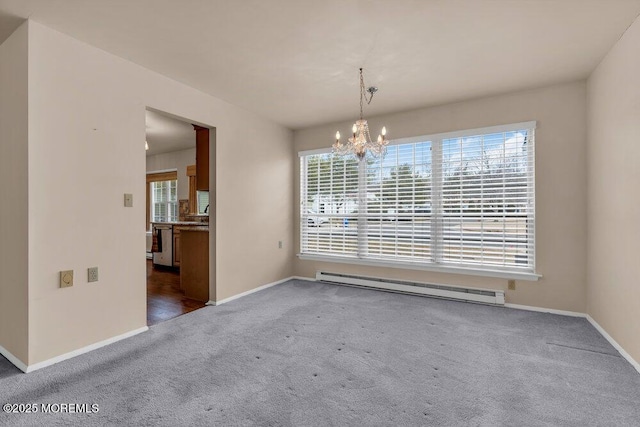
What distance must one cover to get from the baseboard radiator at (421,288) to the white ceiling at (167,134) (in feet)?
10.9

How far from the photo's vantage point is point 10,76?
8.01ft

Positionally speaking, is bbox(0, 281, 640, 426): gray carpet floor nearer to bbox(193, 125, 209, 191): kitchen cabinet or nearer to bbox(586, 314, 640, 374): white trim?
bbox(586, 314, 640, 374): white trim

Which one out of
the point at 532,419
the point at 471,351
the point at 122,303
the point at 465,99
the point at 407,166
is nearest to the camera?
the point at 532,419

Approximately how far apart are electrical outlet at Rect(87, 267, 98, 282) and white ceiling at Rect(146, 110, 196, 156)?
223cm

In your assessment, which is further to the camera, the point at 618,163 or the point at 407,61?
the point at 407,61

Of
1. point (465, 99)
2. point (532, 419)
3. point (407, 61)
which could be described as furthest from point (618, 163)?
point (532, 419)

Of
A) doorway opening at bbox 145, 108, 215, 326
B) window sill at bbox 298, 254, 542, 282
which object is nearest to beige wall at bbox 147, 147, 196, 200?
doorway opening at bbox 145, 108, 215, 326

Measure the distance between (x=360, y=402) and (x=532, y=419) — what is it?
97 cm

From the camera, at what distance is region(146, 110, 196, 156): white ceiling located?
472 centimetres

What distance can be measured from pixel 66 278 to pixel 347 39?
3.01 meters

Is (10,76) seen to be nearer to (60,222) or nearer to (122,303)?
(60,222)

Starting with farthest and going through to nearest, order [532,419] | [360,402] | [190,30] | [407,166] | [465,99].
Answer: [407,166], [465,99], [190,30], [360,402], [532,419]

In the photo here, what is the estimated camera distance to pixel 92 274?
2629 mm

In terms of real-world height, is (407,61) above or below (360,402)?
above
